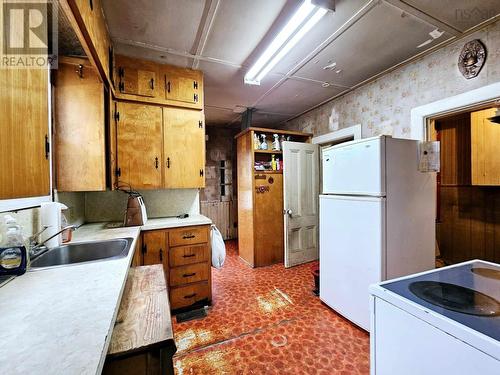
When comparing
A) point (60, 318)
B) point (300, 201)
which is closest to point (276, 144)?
point (300, 201)

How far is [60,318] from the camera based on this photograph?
2.27ft

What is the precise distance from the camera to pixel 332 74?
97.8 inches

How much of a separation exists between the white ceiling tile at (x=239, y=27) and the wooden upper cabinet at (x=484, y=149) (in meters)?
2.99

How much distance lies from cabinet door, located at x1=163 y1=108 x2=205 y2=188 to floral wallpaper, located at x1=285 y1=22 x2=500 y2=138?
198 cm

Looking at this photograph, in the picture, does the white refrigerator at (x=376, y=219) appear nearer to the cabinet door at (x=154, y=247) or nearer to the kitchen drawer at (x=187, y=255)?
the kitchen drawer at (x=187, y=255)

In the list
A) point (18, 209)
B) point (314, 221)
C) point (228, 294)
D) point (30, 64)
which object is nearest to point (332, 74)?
point (314, 221)

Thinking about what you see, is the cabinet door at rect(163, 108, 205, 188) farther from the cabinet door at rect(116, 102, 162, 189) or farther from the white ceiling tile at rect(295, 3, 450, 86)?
the white ceiling tile at rect(295, 3, 450, 86)

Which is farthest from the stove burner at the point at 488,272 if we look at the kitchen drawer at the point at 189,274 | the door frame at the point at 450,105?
the kitchen drawer at the point at 189,274

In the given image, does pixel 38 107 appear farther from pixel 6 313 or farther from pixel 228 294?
pixel 228 294

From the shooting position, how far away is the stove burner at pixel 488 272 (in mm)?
1022

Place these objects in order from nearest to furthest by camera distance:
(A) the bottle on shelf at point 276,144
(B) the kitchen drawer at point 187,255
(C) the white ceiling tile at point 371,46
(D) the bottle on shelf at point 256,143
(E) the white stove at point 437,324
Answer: (E) the white stove at point 437,324 → (C) the white ceiling tile at point 371,46 → (B) the kitchen drawer at point 187,255 → (D) the bottle on shelf at point 256,143 → (A) the bottle on shelf at point 276,144

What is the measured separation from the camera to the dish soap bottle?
3.29 feet

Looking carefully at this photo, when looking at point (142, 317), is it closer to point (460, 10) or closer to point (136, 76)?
Answer: point (136, 76)

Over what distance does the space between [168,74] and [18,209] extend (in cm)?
182
